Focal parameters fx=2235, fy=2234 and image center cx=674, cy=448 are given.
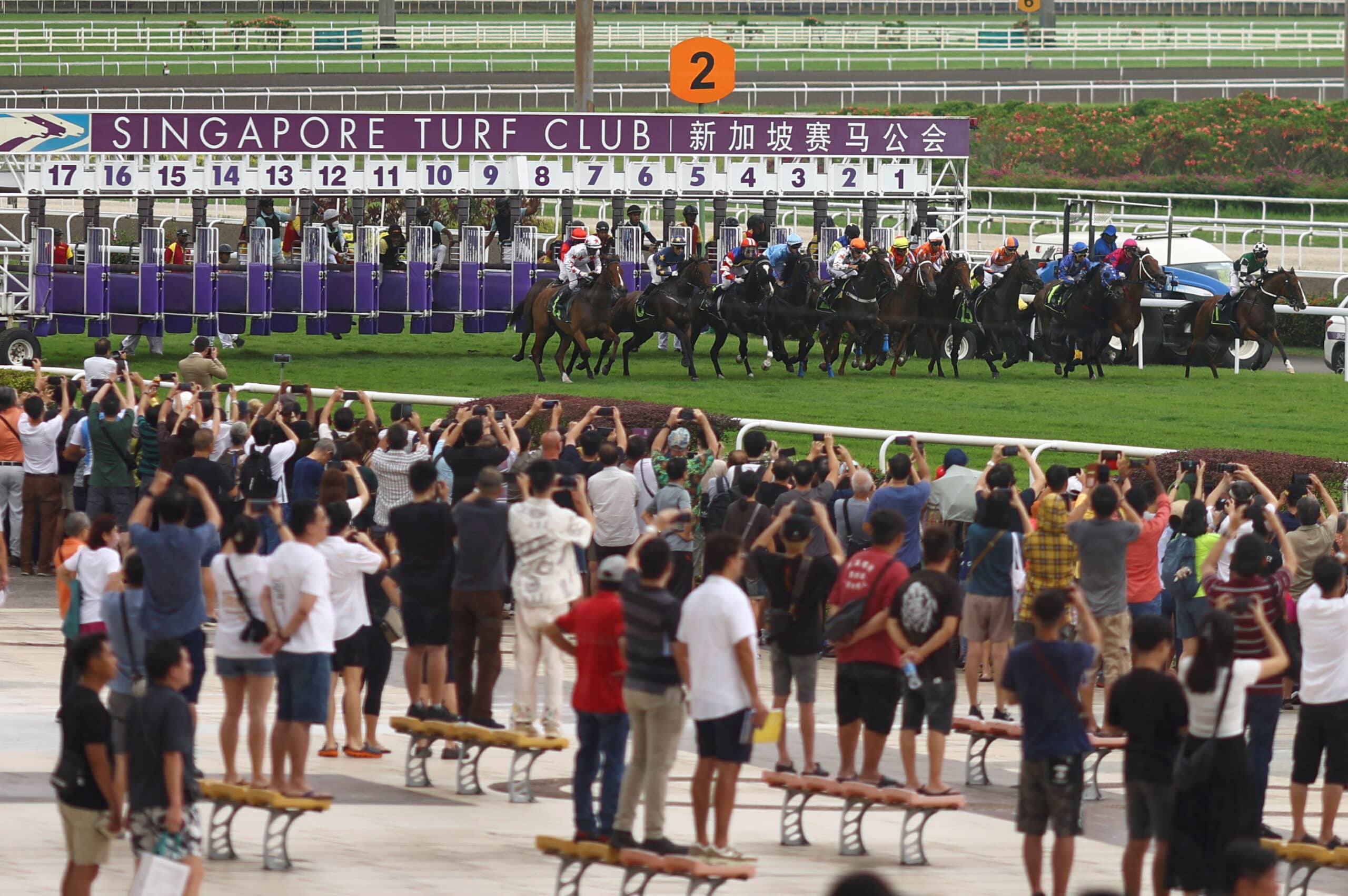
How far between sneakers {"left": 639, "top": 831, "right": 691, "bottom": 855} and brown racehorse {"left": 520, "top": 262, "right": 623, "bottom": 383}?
14.9 metres

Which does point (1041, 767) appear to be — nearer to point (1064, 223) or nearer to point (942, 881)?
point (942, 881)

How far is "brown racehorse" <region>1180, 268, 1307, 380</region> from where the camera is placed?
2364 cm

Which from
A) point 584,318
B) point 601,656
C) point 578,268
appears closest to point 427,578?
point 601,656

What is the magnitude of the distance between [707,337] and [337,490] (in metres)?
19.2

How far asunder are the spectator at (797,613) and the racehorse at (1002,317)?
14319 millimetres

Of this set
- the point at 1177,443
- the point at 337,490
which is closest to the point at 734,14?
the point at 1177,443

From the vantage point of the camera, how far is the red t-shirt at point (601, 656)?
28.5 ft

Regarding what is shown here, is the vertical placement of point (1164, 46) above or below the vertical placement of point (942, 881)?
above

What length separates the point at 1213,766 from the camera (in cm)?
797

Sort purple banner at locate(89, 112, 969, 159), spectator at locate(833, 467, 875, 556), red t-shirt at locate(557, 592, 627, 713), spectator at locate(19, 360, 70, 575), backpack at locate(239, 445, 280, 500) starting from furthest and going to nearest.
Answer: purple banner at locate(89, 112, 969, 159), spectator at locate(19, 360, 70, 575), backpack at locate(239, 445, 280, 500), spectator at locate(833, 467, 875, 556), red t-shirt at locate(557, 592, 627, 713)

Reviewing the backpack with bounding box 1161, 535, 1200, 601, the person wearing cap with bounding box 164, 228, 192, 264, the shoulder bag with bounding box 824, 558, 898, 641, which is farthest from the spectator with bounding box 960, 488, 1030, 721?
the person wearing cap with bounding box 164, 228, 192, 264

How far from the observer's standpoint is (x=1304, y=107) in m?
42.4

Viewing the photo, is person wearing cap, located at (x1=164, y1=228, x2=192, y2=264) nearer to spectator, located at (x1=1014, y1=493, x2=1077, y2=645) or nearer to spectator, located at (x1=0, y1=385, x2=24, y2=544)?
spectator, located at (x1=0, y1=385, x2=24, y2=544)

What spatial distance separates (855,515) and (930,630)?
10.7 ft
